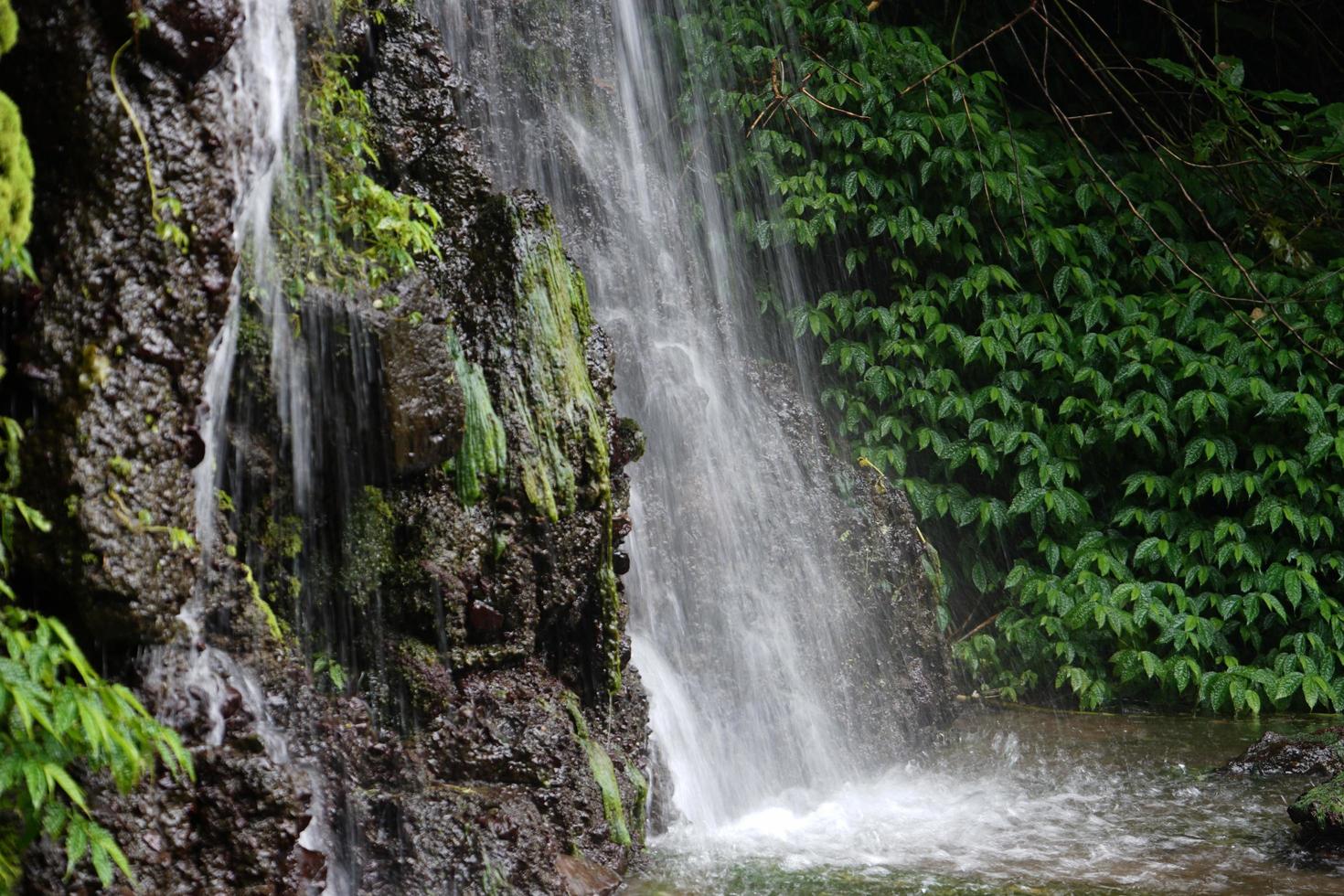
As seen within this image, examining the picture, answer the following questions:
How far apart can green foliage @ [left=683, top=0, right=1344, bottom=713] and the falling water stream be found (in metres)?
0.45

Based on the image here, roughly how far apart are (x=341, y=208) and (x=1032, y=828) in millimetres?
4092

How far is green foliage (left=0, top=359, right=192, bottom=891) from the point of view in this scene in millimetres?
2504

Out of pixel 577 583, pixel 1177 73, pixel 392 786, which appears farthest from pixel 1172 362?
pixel 392 786

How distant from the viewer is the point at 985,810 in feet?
18.1

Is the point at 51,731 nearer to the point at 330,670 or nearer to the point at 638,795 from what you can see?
the point at 330,670

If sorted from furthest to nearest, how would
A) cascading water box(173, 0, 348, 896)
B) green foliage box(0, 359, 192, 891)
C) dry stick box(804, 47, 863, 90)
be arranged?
1. dry stick box(804, 47, 863, 90)
2. cascading water box(173, 0, 348, 896)
3. green foliage box(0, 359, 192, 891)

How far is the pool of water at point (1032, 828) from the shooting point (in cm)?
437

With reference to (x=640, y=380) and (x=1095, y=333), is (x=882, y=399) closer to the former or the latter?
(x=1095, y=333)

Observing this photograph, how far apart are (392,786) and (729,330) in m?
4.85

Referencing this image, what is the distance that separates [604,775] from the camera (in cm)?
447

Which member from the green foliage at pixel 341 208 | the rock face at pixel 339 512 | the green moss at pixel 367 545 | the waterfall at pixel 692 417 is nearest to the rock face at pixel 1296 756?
the waterfall at pixel 692 417

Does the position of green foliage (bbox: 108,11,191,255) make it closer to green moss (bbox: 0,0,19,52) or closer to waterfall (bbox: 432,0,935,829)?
green moss (bbox: 0,0,19,52)

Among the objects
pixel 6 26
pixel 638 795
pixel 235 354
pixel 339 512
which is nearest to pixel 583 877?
pixel 638 795

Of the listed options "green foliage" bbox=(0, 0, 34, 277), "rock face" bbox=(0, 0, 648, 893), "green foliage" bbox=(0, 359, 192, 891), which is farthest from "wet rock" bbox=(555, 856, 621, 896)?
"green foliage" bbox=(0, 0, 34, 277)
